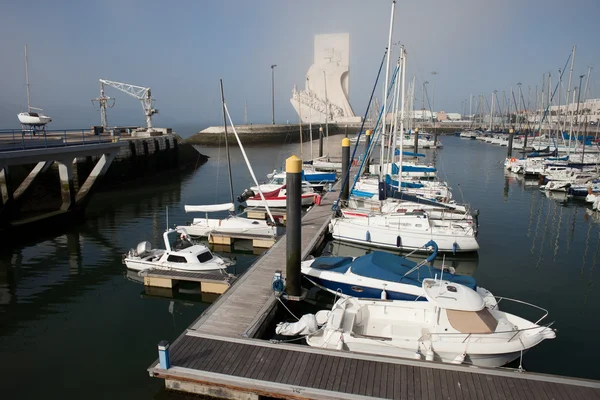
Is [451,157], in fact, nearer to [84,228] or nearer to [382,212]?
[382,212]

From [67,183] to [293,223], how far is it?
21297 millimetres

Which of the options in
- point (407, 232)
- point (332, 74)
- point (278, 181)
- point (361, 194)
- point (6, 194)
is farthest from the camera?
point (332, 74)

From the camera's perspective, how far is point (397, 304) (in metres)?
12.0

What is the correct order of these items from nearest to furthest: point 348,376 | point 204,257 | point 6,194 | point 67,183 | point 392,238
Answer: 1. point 348,376
2. point 204,257
3. point 392,238
4. point 6,194
5. point 67,183

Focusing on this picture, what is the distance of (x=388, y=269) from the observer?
14.2 metres

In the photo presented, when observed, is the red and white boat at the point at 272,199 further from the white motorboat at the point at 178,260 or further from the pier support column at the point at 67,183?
the pier support column at the point at 67,183

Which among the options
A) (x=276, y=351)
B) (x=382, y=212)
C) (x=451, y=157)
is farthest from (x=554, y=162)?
(x=276, y=351)

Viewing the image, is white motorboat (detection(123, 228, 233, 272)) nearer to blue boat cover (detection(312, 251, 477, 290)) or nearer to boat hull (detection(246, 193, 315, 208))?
blue boat cover (detection(312, 251, 477, 290))

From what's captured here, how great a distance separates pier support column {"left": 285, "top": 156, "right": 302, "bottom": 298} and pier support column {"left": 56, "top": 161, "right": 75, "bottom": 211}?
20.7 m

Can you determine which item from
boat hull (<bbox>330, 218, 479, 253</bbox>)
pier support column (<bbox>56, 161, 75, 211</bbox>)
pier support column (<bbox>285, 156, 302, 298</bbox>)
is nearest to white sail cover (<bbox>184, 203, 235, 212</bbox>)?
boat hull (<bbox>330, 218, 479, 253</bbox>)

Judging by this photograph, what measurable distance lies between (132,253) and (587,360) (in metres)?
17.3

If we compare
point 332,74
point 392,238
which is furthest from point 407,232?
point 332,74

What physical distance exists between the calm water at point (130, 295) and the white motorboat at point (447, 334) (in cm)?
184

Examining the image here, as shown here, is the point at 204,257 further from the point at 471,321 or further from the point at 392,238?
the point at 471,321
